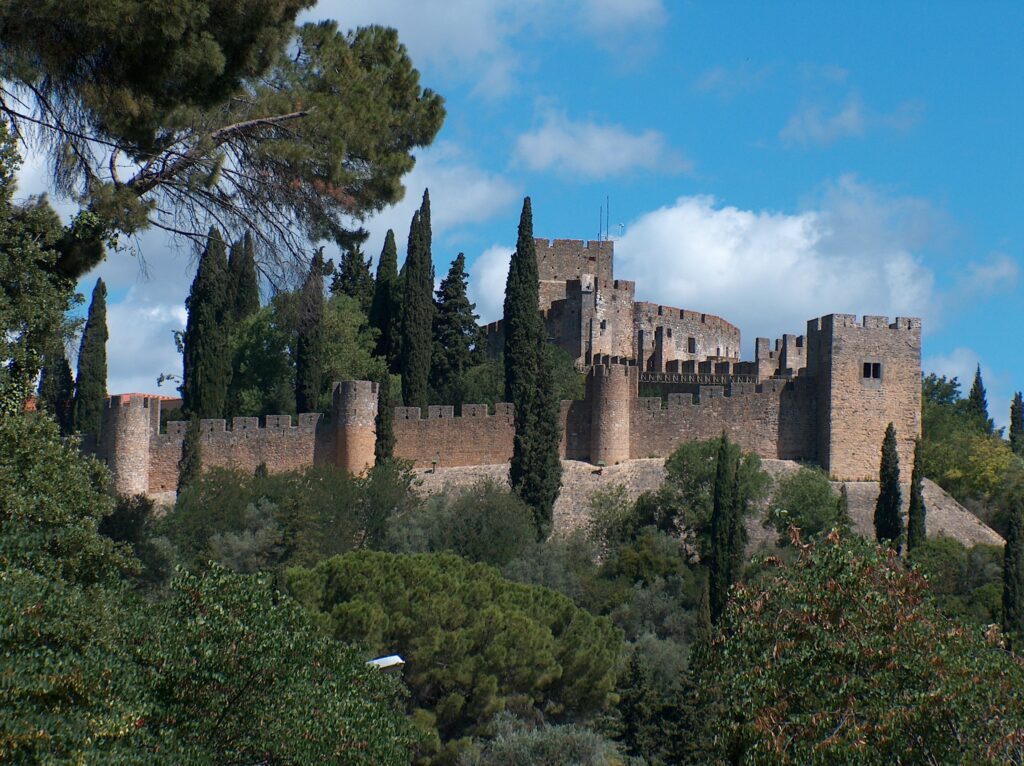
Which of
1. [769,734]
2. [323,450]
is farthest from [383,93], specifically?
[323,450]

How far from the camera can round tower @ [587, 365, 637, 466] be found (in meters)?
39.1

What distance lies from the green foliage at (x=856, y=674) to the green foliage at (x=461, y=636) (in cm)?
895

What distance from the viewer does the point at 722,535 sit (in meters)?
33.4

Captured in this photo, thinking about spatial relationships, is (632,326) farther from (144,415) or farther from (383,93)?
(383,93)

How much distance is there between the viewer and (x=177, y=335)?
156ft

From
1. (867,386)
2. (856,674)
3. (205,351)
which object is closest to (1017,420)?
(867,386)

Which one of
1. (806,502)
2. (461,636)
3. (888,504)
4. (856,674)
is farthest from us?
(806,502)

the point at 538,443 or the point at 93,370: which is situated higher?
the point at 93,370

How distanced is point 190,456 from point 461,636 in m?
15.8

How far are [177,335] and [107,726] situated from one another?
37408 mm

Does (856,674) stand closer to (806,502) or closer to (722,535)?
(722,535)

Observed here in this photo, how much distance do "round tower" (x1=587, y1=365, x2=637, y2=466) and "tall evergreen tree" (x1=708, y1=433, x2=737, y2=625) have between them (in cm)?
435

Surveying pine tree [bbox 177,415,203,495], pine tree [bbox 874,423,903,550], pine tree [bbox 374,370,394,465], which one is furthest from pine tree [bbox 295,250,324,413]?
pine tree [bbox 874,423,903,550]

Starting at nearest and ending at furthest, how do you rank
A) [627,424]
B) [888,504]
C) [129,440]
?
1. [888,504]
2. [129,440]
3. [627,424]
